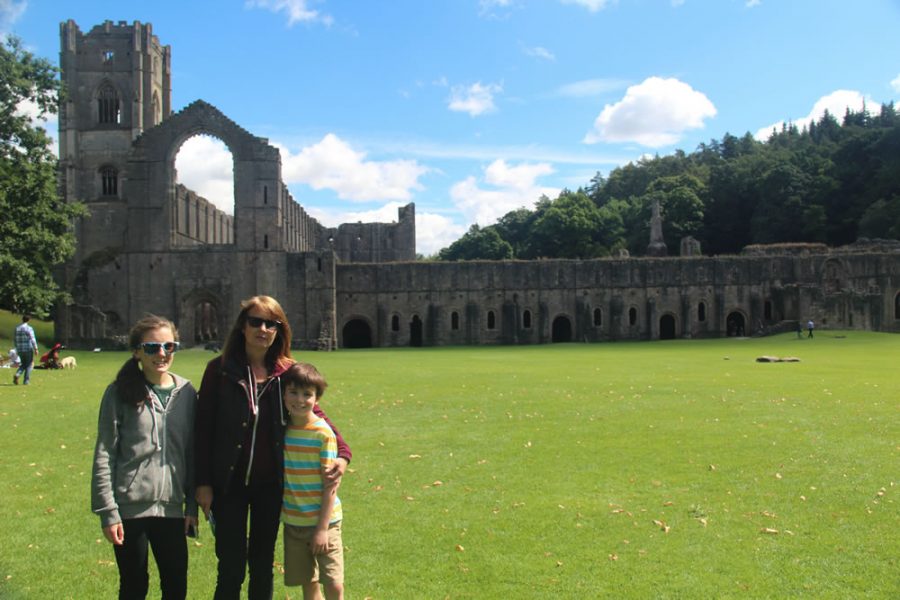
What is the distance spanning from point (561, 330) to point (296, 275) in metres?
17.7

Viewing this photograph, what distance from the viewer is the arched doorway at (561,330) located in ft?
169

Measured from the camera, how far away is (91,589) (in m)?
6.39

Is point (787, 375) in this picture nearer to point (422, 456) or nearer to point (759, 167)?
point (422, 456)

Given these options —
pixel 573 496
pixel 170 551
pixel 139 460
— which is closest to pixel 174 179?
pixel 573 496

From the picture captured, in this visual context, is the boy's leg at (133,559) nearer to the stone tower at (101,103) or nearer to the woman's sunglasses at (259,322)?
the woman's sunglasses at (259,322)

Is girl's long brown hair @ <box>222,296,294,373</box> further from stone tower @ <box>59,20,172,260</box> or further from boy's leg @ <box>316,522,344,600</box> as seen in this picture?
stone tower @ <box>59,20,172,260</box>

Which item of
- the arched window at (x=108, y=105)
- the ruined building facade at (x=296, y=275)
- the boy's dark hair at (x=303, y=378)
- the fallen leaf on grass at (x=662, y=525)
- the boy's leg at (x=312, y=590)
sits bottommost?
the fallen leaf on grass at (x=662, y=525)

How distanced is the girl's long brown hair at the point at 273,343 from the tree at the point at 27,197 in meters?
27.5

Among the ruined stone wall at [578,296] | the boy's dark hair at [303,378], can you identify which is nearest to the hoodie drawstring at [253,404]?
the boy's dark hair at [303,378]

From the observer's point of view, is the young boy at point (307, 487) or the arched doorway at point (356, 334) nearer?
the young boy at point (307, 487)

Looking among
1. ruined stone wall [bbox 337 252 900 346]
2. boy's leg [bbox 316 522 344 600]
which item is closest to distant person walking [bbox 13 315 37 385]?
boy's leg [bbox 316 522 344 600]

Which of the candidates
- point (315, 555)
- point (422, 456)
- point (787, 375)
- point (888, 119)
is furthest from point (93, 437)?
point (888, 119)

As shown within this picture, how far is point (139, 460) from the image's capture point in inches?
193

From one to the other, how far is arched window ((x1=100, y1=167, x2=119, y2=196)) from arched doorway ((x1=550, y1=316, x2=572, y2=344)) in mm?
30216
